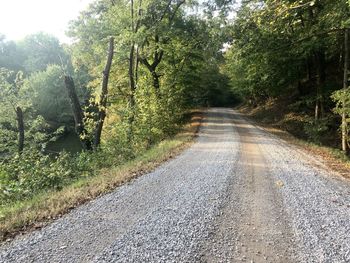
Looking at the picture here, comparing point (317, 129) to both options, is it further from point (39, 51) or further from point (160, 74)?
point (39, 51)

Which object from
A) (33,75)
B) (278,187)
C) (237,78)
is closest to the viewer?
(278,187)

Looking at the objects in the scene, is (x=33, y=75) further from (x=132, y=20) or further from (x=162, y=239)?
(x=162, y=239)

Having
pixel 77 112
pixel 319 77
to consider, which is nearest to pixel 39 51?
pixel 77 112

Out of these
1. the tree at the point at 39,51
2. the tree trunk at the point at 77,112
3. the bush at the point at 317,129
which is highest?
the tree at the point at 39,51

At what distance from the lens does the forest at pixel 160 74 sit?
10836 millimetres

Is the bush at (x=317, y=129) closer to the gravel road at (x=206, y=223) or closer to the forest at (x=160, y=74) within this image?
the forest at (x=160, y=74)

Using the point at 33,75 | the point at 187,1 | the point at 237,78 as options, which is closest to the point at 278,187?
the point at 187,1

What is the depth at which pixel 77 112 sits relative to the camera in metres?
14.5

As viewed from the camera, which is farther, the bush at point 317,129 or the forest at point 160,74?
the bush at point 317,129

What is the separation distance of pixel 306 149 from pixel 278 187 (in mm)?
8050

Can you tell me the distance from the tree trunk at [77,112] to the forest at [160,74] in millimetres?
44

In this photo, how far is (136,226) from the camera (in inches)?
207

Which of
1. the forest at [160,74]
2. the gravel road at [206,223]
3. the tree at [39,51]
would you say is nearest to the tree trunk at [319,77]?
the forest at [160,74]

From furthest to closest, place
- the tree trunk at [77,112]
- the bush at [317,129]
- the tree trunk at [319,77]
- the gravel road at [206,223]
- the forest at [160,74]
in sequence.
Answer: the tree trunk at [319,77]
the bush at [317,129]
the tree trunk at [77,112]
the forest at [160,74]
the gravel road at [206,223]
